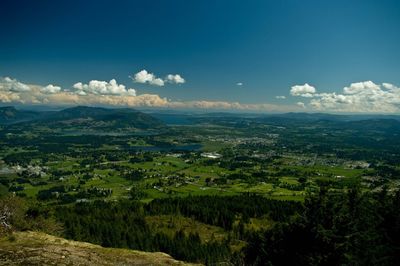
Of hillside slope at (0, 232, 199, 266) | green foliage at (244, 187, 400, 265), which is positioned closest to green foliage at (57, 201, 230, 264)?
green foliage at (244, 187, 400, 265)

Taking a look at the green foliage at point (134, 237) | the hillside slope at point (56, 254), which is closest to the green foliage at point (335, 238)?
the hillside slope at point (56, 254)

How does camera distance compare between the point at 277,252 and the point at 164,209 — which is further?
the point at 164,209

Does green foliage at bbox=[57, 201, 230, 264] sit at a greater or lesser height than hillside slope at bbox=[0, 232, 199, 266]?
lesser

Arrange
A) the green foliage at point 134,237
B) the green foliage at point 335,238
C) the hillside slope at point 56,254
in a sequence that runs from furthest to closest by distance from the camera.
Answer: the green foliage at point 134,237, the green foliage at point 335,238, the hillside slope at point 56,254

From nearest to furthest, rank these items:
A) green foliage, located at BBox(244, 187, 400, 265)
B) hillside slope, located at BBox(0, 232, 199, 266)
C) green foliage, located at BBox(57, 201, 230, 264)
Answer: hillside slope, located at BBox(0, 232, 199, 266)
green foliage, located at BBox(244, 187, 400, 265)
green foliage, located at BBox(57, 201, 230, 264)

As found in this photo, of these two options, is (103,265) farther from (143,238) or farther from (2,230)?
(143,238)

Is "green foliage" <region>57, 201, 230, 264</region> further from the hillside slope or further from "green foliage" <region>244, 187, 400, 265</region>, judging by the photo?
the hillside slope

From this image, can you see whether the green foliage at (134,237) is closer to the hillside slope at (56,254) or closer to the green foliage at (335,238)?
the green foliage at (335,238)

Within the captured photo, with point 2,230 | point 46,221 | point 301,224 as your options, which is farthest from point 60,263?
point 46,221

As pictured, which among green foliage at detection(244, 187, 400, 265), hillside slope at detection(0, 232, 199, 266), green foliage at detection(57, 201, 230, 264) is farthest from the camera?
green foliage at detection(57, 201, 230, 264)
